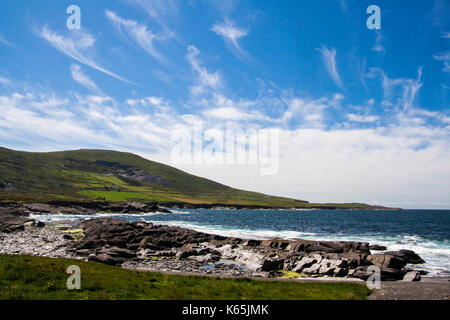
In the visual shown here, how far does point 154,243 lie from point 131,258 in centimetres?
1086

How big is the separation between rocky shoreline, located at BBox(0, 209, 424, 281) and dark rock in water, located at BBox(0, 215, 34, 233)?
375 millimetres

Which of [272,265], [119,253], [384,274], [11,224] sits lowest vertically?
[11,224]

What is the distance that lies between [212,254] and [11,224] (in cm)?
6048

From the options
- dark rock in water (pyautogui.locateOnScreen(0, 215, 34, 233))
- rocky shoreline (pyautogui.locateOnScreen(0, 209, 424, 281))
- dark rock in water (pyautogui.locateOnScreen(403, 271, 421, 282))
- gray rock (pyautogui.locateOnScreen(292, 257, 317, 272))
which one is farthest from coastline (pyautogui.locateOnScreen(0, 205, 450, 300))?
dark rock in water (pyautogui.locateOnScreen(0, 215, 34, 233))

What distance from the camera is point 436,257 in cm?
4816

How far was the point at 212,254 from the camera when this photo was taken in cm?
4662

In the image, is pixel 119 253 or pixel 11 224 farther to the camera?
pixel 11 224

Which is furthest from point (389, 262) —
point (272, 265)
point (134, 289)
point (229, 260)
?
point (134, 289)

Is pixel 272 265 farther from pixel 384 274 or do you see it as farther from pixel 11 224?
pixel 11 224

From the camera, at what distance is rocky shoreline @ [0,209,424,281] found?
114ft

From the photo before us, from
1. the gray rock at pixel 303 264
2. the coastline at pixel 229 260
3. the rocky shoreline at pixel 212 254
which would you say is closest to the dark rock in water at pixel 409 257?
the rocky shoreline at pixel 212 254

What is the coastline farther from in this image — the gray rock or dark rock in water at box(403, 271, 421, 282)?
the gray rock
